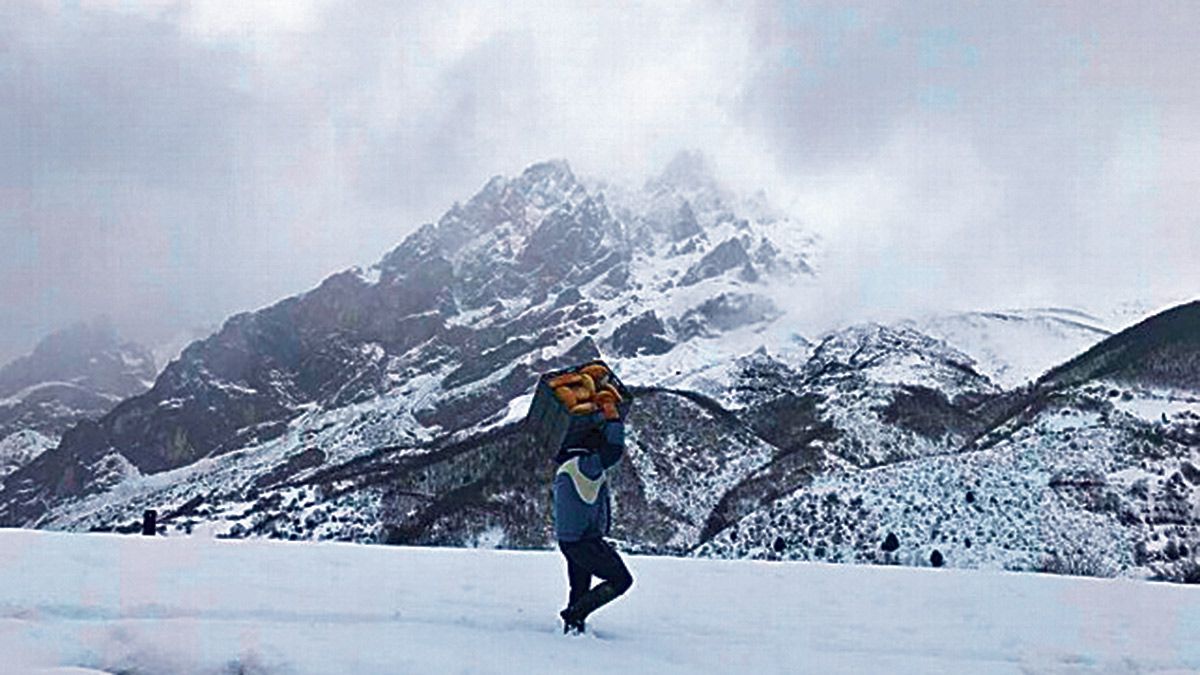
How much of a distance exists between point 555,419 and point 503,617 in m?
2.56

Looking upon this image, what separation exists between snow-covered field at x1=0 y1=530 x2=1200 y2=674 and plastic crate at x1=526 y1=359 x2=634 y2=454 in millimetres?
2141

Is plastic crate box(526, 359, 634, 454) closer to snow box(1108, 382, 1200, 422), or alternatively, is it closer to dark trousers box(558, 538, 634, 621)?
dark trousers box(558, 538, 634, 621)

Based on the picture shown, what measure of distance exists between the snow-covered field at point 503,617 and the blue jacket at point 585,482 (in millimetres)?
1216

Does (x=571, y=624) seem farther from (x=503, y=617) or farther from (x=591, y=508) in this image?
(x=591, y=508)

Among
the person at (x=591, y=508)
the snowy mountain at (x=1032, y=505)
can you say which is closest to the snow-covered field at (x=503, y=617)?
the person at (x=591, y=508)

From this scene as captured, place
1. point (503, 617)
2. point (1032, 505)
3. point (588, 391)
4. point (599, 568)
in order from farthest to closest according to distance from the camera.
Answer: point (1032, 505), point (503, 617), point (588, 391), point (599, 568)

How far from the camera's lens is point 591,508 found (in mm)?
11984

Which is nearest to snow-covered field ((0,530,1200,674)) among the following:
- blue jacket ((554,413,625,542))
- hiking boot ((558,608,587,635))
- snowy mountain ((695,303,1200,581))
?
hiking boot ((558,608,587,635))

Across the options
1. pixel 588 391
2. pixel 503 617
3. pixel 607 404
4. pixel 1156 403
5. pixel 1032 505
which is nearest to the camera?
pixel 607 404

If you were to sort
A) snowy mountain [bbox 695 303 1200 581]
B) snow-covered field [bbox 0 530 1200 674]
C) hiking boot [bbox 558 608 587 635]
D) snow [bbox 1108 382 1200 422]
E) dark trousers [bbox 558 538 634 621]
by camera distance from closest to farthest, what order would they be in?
1. snow-covered field [bbox 0 530 1200 674]
2. dark trousers [bbox 558 538 634 621]
3. hiking boot [bbox 558 608 587 635]
4. snowy mountain [bbox 695 303 1200 581]
5. snow [bbox 1108 382 1200 422]

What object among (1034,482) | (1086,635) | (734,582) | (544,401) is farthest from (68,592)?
Answer: (1034,482)

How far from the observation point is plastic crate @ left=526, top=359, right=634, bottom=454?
39.2 feet

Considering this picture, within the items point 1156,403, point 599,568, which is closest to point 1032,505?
point 1156,403

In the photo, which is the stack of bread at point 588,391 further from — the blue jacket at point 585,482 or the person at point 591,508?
the blue jacket at point 585,482
